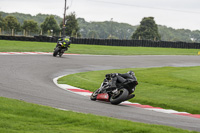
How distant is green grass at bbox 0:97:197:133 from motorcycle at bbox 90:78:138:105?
301 centimetres

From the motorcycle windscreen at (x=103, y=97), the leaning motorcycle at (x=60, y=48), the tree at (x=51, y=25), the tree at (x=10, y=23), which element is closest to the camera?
the motorcycle windscreen at (x=103, y=97)

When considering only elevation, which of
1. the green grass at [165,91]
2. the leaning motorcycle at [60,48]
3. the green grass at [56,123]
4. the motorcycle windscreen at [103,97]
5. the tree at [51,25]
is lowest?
Result: the green grass at [165,91]

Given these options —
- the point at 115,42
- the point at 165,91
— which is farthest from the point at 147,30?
the point at 165,91

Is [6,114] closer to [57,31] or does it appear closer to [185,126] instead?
[185,126]

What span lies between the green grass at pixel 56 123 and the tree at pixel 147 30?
10301cm

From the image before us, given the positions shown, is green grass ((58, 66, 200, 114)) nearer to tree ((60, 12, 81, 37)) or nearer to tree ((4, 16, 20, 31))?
tree ((60, 12, 81, 37))

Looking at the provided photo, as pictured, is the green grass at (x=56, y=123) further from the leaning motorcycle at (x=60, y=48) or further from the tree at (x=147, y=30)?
the tree at (x=147, y=30)

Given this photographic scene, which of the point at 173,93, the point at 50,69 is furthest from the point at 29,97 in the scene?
the point at 50,69

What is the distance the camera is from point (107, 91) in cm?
1085

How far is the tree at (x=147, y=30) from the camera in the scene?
110062 mm

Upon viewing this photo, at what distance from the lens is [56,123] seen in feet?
21.9

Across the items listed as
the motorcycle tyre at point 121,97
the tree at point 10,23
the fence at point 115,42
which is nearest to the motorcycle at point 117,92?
the motorcycle tyre at point 121,97

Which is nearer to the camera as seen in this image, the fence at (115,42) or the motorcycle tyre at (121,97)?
the motorcycle tyre at (121,97)

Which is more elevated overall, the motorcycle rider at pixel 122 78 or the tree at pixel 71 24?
the tree at pixel 71 24
